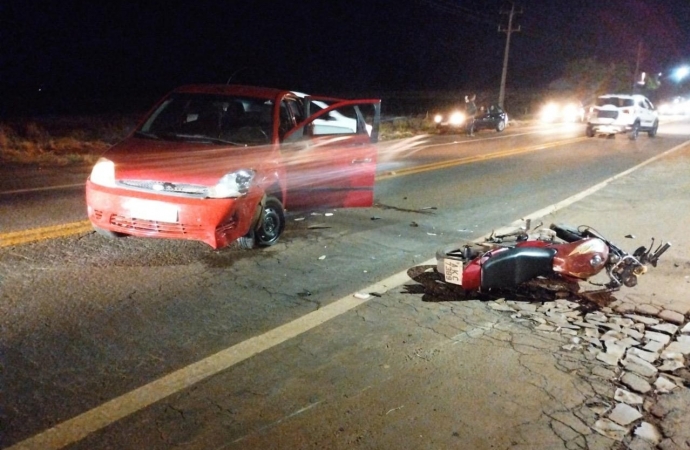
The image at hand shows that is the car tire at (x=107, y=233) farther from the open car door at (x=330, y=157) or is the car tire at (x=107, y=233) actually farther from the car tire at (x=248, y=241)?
the open car door at (x=330, y=157)

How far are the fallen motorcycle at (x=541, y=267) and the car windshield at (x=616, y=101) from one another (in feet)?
68.9

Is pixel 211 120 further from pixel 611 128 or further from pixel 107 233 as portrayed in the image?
pixel 611 128

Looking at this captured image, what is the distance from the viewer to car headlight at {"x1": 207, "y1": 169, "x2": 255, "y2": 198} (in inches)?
229

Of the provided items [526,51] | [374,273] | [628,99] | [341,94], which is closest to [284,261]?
[374,273]

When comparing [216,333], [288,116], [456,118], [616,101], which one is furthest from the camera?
[456,118]

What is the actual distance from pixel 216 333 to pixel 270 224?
2461mm

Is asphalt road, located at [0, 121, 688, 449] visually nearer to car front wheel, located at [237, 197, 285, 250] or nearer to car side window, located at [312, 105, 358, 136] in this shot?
car front wheel, located at [237, 197, 285, 250]

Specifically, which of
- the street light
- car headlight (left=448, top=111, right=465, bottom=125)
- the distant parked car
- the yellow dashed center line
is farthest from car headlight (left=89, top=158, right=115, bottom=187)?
the street light

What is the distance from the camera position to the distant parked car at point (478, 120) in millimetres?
26625

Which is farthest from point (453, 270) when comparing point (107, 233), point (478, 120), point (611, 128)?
point (478, 120)

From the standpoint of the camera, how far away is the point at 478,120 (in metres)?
27.2

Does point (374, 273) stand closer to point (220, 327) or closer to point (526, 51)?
point (220, 327)

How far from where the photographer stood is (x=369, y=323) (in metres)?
4.82

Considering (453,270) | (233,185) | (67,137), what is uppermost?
(233,185)
